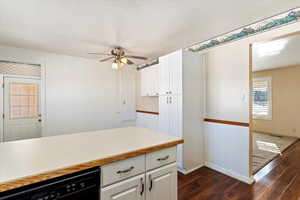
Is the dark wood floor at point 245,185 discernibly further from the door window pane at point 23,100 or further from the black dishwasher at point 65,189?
the door window pane at point 23,100

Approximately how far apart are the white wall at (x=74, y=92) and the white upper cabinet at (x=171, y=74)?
189 centimetres

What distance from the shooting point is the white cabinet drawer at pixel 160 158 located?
122cm

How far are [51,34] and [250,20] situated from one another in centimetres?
315

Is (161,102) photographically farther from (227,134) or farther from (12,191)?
(12,191)

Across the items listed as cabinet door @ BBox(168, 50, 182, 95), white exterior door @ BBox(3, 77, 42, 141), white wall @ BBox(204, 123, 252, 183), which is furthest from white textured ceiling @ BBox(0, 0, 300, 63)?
white wall @ BBox(204, 123, 252, 183)

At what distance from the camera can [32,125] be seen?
333 centimetres

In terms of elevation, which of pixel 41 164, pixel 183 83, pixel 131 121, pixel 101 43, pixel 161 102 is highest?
pixel 101 43

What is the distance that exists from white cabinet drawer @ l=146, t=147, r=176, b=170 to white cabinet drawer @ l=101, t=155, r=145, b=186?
0.20 ft

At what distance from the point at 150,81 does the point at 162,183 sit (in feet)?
9.88

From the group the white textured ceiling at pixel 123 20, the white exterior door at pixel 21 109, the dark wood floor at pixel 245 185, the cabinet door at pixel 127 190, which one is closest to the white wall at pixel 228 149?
the dark wood floor at pixel 245 185

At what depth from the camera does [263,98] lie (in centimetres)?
551

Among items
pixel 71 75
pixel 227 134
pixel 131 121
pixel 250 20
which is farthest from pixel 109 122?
pixel 250 20

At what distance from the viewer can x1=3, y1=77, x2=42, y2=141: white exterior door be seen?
10.2ft

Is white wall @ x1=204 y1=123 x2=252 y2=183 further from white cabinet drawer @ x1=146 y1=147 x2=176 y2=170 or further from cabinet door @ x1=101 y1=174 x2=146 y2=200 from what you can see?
cabinet door @ x1=101 y1=174 x2=146 y2=200
